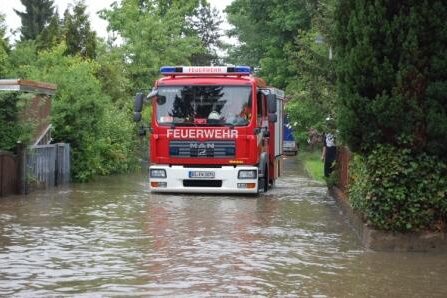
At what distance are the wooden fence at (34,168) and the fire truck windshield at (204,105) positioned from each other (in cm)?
341

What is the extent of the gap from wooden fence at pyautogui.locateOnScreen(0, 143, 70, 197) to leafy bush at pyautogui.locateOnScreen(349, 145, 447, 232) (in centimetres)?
988

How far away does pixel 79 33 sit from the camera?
115 feet

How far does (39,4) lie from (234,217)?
5776 centimetres

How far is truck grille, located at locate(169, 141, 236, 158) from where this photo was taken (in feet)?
60.7

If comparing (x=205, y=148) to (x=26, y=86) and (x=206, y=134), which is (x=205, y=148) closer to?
(x=206, y=134)

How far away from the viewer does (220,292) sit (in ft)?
27.5

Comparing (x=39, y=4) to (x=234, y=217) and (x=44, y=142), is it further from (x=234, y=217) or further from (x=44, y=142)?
(x=234, y=217)

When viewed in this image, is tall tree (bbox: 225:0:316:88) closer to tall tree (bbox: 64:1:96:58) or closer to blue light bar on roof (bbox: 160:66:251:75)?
tall tree (bbox: 64:1:96:58)

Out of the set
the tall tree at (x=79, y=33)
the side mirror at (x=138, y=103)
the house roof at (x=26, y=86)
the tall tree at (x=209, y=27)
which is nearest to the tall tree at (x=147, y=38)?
the tall tree at (x=79, y=33)

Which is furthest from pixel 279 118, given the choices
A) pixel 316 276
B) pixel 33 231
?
pixel 316 276

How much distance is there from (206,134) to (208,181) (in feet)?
3.74

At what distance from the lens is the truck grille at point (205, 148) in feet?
60.7

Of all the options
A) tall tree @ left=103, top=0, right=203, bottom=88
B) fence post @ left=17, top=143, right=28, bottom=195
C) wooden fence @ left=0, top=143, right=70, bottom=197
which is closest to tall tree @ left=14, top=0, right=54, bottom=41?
tall tree @ left=103, top=0, right=203, bottom=88

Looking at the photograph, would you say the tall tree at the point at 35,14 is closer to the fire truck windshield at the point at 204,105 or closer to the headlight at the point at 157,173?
the fire truck windshield at the point at 204,105
